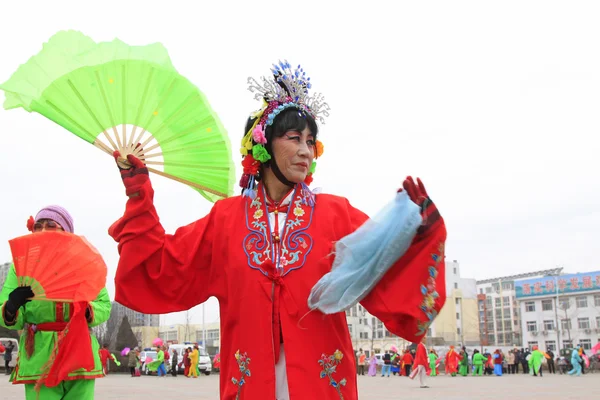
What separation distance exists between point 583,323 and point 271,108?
80589mm

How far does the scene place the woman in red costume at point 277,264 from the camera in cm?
302

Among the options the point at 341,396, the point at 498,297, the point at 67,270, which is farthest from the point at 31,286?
the point at 498,297

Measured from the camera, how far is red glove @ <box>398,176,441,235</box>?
299 cm

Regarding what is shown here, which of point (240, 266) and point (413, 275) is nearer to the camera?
point (413, 275)

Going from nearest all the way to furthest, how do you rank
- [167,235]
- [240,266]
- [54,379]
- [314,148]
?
[240,266] < [167,235] < [314,148] < [54,379]

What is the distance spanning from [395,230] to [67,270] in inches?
122

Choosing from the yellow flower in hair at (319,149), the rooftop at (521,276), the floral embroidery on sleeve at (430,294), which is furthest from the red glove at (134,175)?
the rooftop at (521,276)

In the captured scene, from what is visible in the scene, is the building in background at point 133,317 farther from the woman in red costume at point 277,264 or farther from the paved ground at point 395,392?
the woman in red costume at point 277,264

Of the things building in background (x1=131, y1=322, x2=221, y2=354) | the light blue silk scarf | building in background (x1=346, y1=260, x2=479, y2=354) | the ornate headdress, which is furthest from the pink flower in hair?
building in background (x1=346, y1=260, x2=479, y2=354)

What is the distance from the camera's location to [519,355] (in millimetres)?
36969

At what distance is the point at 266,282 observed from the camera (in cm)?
317

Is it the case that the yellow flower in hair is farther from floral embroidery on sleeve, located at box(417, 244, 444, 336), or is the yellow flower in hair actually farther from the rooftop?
the rooftop

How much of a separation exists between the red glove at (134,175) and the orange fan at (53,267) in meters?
2.01

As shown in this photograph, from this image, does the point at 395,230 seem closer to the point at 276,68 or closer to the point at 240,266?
the point at 240,266
